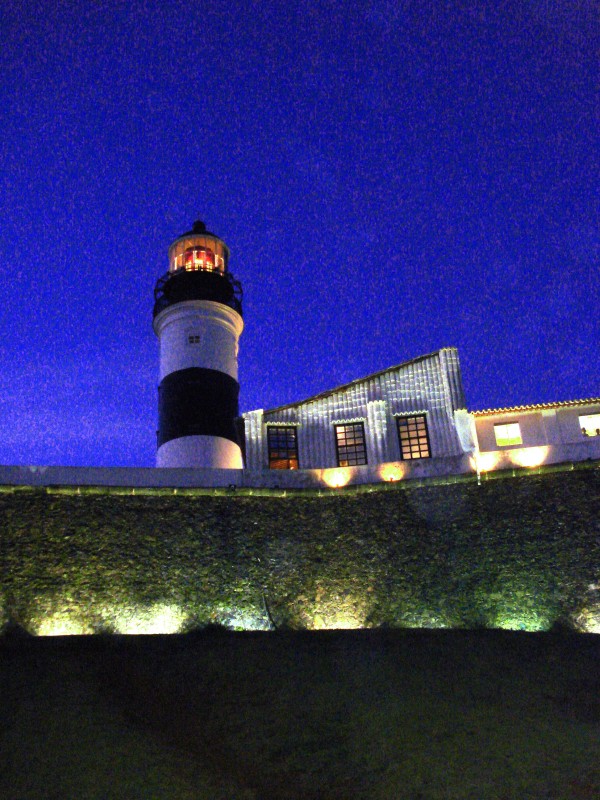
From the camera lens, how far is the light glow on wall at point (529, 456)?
22.9 meters

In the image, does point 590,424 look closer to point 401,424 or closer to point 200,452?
point 401,424

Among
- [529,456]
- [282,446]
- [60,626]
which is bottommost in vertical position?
[60,626]

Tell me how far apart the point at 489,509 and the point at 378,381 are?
7.14 meters

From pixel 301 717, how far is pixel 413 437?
45.0 ft

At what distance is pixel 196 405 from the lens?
1080 inches

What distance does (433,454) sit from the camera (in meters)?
26.0

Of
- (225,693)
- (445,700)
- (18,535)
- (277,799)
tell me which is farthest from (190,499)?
(277,799)

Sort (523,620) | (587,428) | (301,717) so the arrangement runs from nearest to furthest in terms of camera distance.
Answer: (301,717), (523,620), (587,428)

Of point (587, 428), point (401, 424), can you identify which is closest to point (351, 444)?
point (401, 424)

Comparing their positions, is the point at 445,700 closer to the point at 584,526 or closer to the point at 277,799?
the point at 277,799

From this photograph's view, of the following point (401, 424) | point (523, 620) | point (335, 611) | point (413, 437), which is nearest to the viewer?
point (523, 620)

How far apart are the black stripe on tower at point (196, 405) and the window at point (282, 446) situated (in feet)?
5.09

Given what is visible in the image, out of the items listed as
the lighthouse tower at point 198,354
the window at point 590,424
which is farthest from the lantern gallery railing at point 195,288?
the window at point 590,424

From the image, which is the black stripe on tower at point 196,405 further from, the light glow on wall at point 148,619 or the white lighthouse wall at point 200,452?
the light glow on wall at point 148,619
